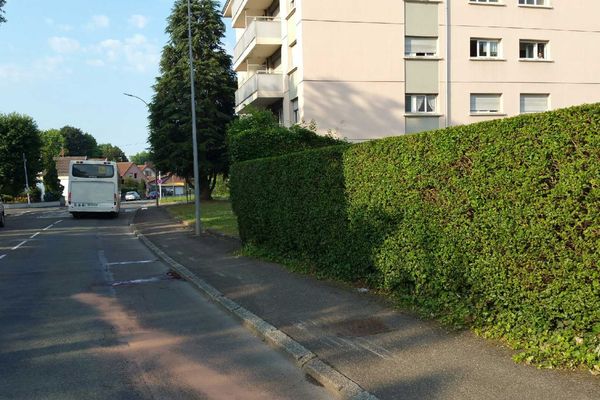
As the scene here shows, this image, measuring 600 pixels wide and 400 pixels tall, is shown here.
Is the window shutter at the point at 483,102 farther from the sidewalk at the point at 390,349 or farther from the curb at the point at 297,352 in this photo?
the curb at the point at 297,352

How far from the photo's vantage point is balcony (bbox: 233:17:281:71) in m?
26.3

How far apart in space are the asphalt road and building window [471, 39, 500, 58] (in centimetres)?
1926

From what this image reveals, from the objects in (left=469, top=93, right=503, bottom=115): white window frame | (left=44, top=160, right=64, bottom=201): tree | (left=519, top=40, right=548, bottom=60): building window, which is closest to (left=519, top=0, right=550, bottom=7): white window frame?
(left=519, top=40, right=548, bottom=60): building window

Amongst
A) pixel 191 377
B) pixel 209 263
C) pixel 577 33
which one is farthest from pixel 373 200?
pixel 577 33

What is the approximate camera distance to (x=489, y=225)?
5.44 m

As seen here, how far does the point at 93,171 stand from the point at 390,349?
29.7m

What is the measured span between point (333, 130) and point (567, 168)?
19341 millimetres

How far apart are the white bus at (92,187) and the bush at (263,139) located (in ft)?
58.0

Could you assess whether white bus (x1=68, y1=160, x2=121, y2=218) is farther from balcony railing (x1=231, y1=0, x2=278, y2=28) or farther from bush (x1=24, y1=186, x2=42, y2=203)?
bush (x1=24, y1=186, x2=42, y2=203)

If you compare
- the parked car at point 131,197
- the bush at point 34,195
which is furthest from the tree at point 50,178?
the parked car at point 131,197

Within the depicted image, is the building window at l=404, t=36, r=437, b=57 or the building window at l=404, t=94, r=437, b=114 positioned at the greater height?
the building window at l=404, t=36, r=437, b=57

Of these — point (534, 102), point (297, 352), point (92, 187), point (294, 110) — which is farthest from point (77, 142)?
point (297, 352)

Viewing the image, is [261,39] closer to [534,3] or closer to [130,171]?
[534,3]

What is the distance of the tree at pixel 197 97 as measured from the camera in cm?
3700
